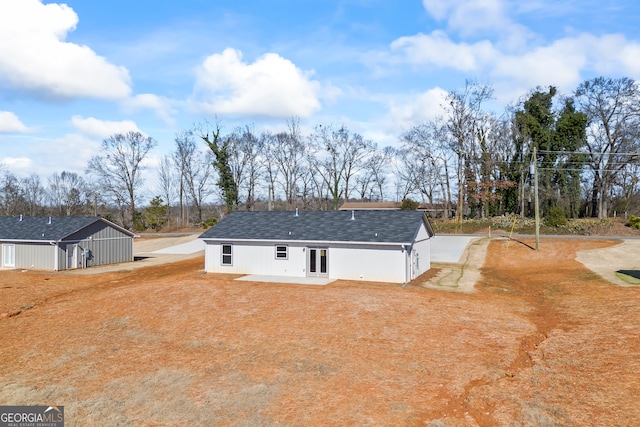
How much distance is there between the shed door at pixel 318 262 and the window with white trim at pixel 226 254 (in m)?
6.02

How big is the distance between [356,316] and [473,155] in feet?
176

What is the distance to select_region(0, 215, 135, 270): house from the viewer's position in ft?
118

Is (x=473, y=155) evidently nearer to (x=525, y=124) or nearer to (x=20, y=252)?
(x=525, y=124)

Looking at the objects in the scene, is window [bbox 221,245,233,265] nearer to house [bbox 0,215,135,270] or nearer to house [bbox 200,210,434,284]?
house [bbox 200,210,434,284]

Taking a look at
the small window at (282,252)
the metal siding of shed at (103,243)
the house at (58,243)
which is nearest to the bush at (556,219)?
the small window at (282,252)

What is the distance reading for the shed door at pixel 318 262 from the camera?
96.1ft

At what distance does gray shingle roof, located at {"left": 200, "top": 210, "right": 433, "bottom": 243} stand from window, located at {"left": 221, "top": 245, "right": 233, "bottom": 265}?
814 millimetres

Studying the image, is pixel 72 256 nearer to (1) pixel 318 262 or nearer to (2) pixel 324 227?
(1) pixel 318 262

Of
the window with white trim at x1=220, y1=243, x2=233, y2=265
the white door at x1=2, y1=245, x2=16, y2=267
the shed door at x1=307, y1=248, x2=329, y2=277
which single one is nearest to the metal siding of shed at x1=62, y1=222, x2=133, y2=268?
the white door at x1=2, y1=245, x2=16, y2=267

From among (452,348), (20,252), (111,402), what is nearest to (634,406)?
(452,348)

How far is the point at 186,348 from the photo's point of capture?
1549 cm

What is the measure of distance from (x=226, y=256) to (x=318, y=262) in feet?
23.2

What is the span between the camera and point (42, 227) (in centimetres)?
3844

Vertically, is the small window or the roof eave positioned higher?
the roof eave
